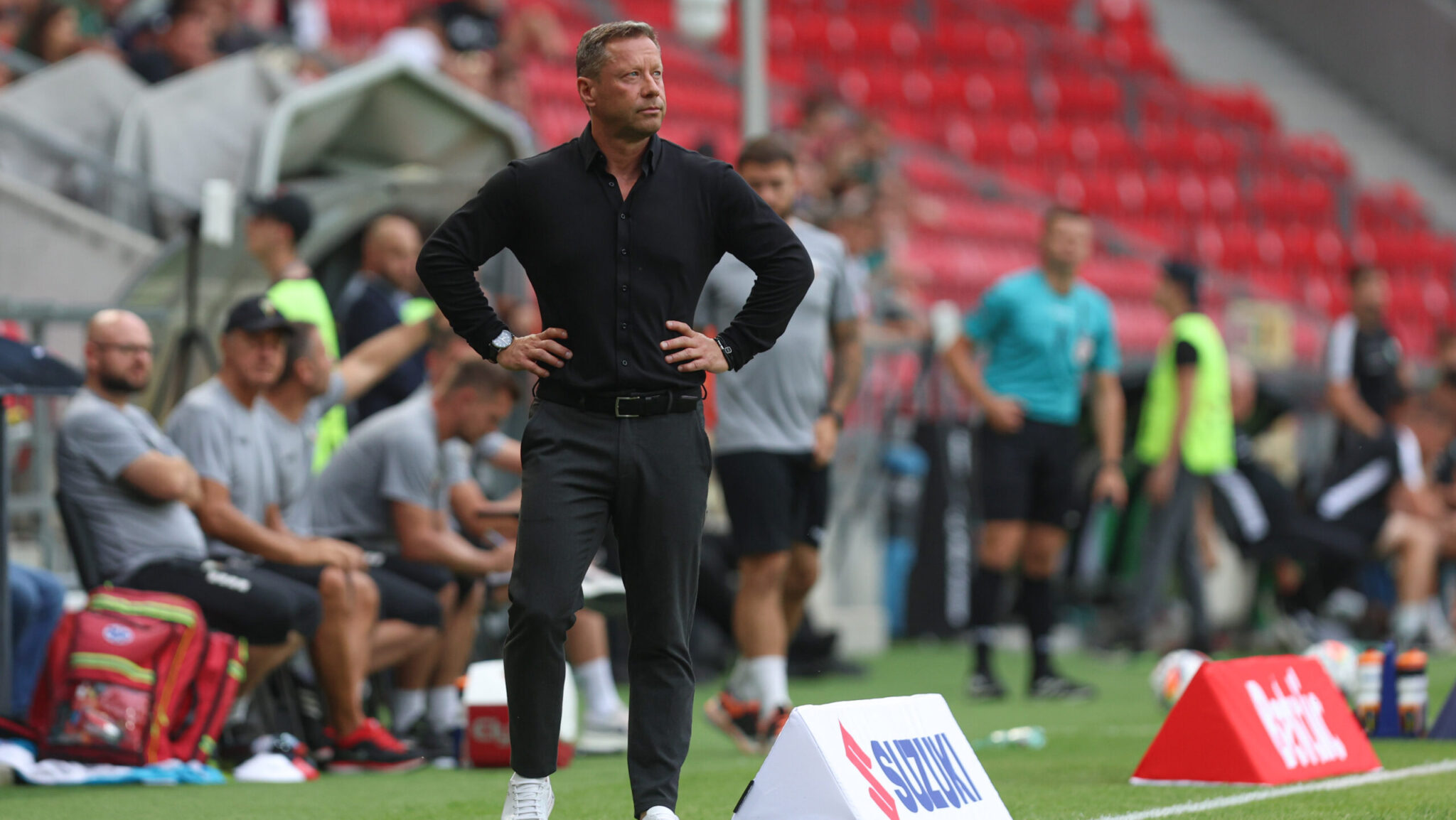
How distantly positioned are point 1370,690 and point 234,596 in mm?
3985

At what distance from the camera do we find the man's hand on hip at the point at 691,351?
14.4 feet

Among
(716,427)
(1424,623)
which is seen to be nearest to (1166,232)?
(1424,623)

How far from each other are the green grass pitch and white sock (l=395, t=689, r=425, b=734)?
0.77 m

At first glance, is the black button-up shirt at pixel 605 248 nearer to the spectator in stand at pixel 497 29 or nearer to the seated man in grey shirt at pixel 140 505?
the seated man in grey shirt at pixel 140 505

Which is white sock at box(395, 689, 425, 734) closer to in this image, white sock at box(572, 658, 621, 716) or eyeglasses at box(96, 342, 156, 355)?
white sock at box(572, 658, 621, 716)

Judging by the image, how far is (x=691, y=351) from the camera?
14.4ft

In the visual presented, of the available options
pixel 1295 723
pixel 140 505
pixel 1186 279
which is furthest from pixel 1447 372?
pixel 140 505

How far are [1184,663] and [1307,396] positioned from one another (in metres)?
7.12

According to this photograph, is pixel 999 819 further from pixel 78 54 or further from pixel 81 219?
pixel 78 54

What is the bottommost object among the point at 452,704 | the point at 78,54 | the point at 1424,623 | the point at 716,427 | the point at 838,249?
the point at 1424,623

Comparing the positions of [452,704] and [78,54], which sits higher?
[78,54]

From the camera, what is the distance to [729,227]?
4496mm

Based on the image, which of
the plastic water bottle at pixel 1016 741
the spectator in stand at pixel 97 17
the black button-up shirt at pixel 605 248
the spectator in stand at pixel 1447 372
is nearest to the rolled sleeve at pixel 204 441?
the black button-up shirt at pixel 605 248

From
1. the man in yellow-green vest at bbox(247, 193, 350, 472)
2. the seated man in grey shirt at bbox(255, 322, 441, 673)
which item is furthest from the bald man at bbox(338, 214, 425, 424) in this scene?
the seated man in grey shirt at bbox(255, 322, 441, 673)
